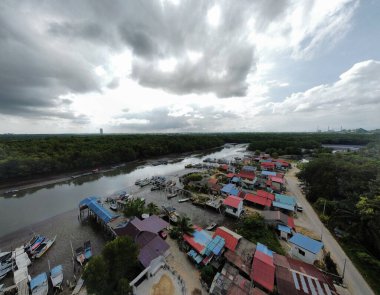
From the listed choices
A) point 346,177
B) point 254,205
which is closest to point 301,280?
point 254,205

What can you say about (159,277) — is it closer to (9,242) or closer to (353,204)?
(9,242)

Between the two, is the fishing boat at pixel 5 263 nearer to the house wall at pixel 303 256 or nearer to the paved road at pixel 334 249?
the house wall at pixel 303 256

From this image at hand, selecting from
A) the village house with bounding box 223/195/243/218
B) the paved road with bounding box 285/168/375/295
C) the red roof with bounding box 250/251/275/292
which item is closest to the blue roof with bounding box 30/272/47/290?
the red roof with bounding box 250/251/275/292

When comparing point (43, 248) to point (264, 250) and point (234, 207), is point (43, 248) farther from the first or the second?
point (264, 250)

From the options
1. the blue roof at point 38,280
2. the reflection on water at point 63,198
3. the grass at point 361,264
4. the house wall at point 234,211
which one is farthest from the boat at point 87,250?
the grass at point 361,264

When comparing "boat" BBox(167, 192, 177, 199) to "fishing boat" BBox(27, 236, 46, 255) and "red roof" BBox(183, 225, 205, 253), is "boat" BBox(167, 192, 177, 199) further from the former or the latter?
"fishing boat" BBox(27, 236, 46, 255)

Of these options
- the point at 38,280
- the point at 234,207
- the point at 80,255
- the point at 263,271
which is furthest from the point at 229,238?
the point at 38,280
